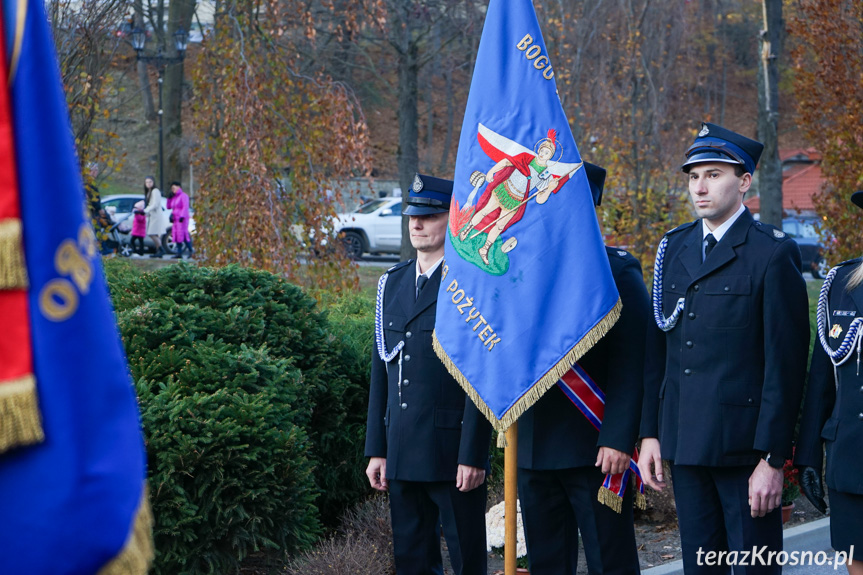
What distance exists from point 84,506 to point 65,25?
7791 mm

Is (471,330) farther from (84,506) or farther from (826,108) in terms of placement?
(826,108)

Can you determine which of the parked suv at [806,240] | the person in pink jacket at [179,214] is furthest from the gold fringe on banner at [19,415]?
the parked suv at [806,240]

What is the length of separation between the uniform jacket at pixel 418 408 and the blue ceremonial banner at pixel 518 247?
0.60ft

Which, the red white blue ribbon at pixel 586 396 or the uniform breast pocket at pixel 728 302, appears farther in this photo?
the red white blue ribbon at pixel 586 396

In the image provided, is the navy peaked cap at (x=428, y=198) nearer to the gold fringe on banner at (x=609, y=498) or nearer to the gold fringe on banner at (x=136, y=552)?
the gold fringe on banner at (x=609, y=498)

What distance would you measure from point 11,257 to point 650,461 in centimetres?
295

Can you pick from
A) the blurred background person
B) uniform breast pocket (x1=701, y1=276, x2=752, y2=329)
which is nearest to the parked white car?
uniform breast pocket (x1=701, y1=276, x2=752, y2=329)

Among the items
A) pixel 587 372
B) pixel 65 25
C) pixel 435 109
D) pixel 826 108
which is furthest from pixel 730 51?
pixel 587 372

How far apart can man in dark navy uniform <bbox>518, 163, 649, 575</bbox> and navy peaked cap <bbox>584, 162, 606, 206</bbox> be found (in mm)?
317

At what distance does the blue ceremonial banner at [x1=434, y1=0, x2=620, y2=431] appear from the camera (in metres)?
3.80

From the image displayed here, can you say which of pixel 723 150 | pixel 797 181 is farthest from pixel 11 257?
pixel 797 181

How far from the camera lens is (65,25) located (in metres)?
8.26

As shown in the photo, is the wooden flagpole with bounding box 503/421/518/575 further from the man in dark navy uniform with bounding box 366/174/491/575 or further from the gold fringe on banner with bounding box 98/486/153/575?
the gold fringe on banner with bounding box 98/486/153/575

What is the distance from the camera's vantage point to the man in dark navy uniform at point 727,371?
3.49 m
